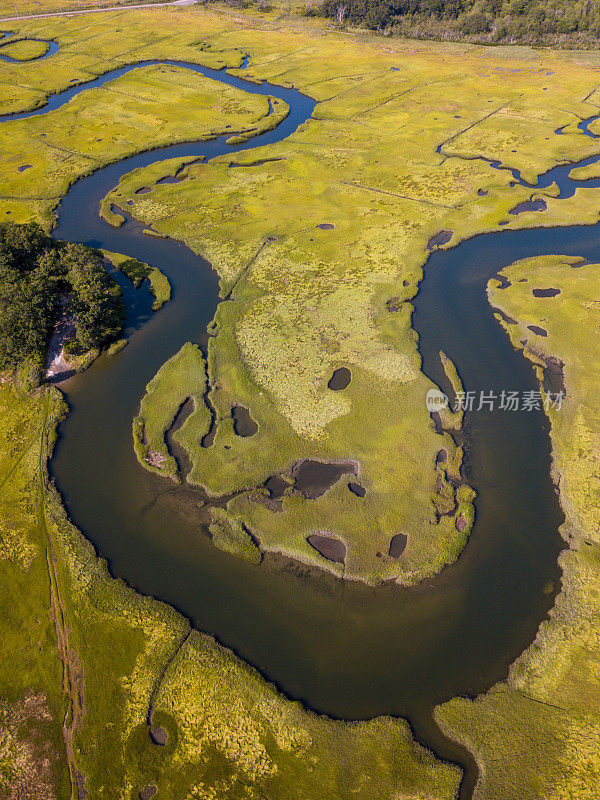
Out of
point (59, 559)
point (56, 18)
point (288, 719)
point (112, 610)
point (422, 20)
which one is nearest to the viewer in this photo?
point (288, 719)

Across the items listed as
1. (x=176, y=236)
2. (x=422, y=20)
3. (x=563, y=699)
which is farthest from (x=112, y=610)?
(x=422, y=20)

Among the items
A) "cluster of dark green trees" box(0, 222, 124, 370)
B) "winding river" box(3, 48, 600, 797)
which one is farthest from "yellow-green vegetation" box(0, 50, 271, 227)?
"winding river" box(3, 48, 600, 797)

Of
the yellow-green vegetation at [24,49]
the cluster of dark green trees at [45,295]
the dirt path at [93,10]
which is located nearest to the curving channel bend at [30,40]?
the yellow-green vegetation at [24,49]

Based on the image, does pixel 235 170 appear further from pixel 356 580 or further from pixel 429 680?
pixel 429 680

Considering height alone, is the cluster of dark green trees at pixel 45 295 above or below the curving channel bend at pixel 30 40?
below

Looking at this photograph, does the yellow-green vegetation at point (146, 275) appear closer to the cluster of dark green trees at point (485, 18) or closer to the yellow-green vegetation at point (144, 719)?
the yellow-green vegetation at point (144, 719)
